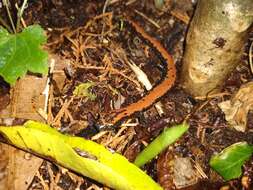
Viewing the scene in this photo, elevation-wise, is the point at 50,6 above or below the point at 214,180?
above

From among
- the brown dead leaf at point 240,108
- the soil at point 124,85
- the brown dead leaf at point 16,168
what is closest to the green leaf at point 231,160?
the soil at point 124,85

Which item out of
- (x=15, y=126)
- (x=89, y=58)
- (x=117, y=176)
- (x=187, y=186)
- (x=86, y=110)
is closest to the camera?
(x=117, y=176)

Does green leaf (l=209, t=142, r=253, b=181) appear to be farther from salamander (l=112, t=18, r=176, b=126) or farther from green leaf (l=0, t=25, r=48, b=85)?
green leaf (l=0, t=25, r=48, b=85)

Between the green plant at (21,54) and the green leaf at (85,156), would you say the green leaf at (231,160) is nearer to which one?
the green leaf at (85,156)

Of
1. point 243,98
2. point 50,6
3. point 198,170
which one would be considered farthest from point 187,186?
point 50,6

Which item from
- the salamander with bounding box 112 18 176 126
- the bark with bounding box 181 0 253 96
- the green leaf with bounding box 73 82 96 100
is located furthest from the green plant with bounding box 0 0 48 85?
the bark with bounding box 181 0 253 96

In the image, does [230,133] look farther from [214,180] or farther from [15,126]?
[15,126]

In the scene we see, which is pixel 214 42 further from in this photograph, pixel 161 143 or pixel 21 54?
pixel 21 54
